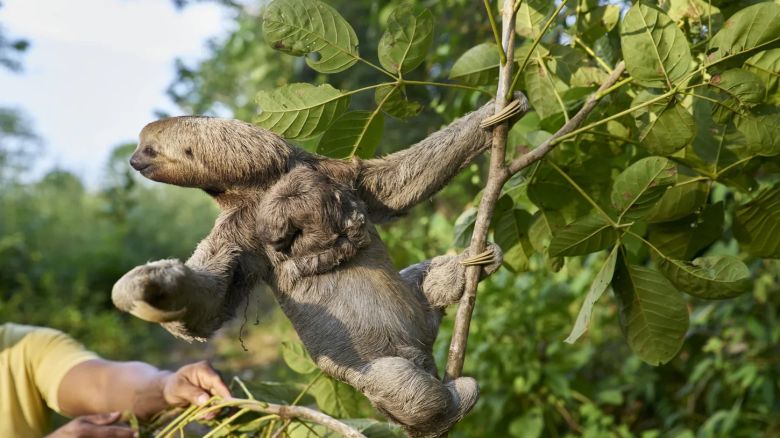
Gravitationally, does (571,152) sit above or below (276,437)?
above

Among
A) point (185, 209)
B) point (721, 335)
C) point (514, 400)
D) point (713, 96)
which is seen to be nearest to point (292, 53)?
point (713, 96)

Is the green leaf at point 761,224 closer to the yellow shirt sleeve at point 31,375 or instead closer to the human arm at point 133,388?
the human arm at point 133,388

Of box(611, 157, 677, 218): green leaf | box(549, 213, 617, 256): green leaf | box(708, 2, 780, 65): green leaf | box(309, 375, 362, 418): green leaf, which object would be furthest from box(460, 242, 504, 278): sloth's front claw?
box(309, 375, 362, 418): green leaf

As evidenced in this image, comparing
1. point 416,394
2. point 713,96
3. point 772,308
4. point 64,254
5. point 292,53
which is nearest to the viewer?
point 416,394

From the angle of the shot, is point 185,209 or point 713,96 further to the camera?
point 185,209

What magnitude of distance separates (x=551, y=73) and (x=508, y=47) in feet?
1.01

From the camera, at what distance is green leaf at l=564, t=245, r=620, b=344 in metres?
1.10

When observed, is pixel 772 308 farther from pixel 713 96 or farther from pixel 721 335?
pixel 713 96

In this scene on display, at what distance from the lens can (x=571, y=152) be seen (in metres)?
1.43

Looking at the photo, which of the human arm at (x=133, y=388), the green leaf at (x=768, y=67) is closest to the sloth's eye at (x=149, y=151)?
the human arm at (x=133, y=388)

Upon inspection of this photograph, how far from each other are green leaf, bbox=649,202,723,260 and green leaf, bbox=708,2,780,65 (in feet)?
1.15

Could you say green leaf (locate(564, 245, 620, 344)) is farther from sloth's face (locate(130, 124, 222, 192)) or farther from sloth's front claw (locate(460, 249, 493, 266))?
sloth's face (locate(130, 124, 222, 192))

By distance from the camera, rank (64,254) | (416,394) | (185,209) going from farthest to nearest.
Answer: (185,209) → (64,254) → (416,394)

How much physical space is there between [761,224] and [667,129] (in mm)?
354
